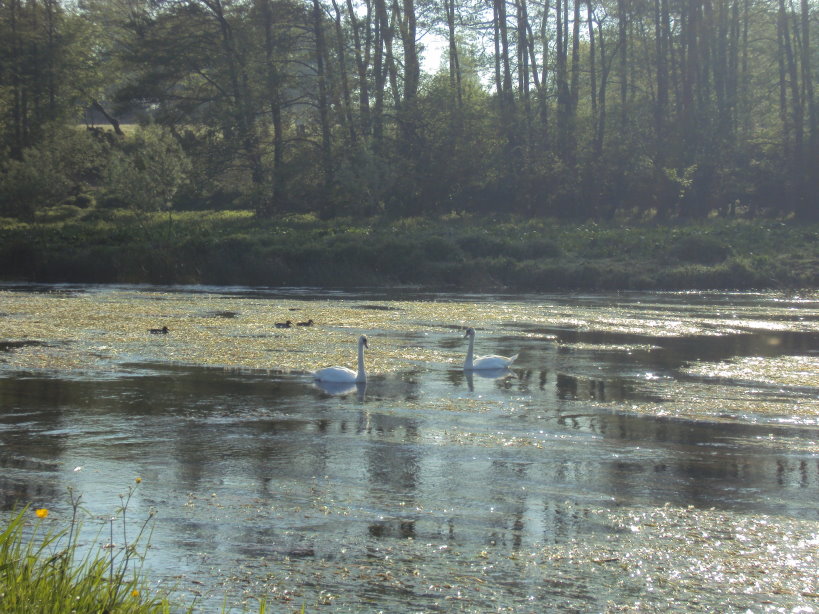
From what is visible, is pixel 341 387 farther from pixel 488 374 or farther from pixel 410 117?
pixel 410 117

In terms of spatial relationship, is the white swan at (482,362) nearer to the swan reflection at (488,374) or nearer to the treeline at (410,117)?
the swan reflection at (488,374)

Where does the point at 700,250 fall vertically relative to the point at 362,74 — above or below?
below

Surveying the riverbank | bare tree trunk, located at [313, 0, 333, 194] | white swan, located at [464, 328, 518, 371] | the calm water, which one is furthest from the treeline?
white swan, located at [464, 328, 518, 371]

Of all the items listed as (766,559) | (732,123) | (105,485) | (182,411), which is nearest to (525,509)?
(766,559)

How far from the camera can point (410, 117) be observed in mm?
45875

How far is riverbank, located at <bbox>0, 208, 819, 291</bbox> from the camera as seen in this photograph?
35.3 metres

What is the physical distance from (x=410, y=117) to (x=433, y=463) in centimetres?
3706

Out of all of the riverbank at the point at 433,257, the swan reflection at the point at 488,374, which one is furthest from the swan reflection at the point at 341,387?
the riverbank at the point at 433,257

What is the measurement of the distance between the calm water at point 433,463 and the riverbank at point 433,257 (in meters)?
14.8

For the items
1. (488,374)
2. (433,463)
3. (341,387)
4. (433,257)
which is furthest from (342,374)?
(433,257)

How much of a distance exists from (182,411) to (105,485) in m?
3.62

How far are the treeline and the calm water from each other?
24.9 metres

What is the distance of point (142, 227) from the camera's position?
4025 cm

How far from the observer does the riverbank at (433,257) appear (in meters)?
35.3
